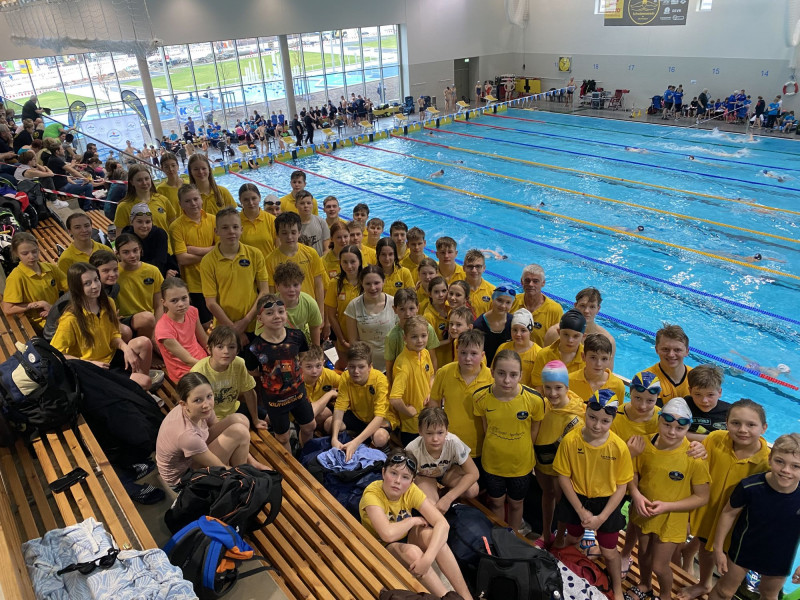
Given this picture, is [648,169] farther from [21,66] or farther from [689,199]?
[21,66]

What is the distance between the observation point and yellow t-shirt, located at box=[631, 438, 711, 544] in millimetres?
3035

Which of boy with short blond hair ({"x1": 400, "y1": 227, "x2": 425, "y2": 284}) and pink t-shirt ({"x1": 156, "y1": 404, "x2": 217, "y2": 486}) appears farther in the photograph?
boy with short blond hair ({"x1": 400, "y1": 227, "x2": 425, "y2": 284})

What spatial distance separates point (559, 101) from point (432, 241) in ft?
50.0

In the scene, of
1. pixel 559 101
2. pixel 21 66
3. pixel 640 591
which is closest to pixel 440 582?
pixel 640 591

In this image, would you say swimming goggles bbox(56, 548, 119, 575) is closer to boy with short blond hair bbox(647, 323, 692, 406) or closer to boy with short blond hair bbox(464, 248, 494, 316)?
boy with short blond hair bbox(647, 323, 692, 406)

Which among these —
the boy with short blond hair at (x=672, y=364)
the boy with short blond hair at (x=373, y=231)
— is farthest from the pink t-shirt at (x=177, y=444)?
the boy with short blond hair at (x=373, y=231)

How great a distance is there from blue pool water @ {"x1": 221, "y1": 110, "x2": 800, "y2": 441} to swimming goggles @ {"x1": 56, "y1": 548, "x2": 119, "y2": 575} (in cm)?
642

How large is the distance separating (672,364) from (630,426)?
61 cm

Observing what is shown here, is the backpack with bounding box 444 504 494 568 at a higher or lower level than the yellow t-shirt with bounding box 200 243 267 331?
lower

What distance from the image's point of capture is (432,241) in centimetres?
1120

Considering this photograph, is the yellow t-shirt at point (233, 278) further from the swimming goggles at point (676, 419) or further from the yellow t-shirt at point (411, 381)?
the swimming goggles at point (676, 419)

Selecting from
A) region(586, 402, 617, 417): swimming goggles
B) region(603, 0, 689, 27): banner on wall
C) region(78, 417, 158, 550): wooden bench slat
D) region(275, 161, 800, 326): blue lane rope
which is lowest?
region(275, 161, 800, 326): blue lane rope

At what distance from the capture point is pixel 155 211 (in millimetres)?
5289

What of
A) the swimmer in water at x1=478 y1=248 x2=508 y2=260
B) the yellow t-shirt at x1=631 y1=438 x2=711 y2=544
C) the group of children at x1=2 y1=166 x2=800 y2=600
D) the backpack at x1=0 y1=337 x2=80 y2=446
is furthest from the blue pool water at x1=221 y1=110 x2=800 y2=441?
the backpack at x1=0 y1=337 x2=80 y2=446
